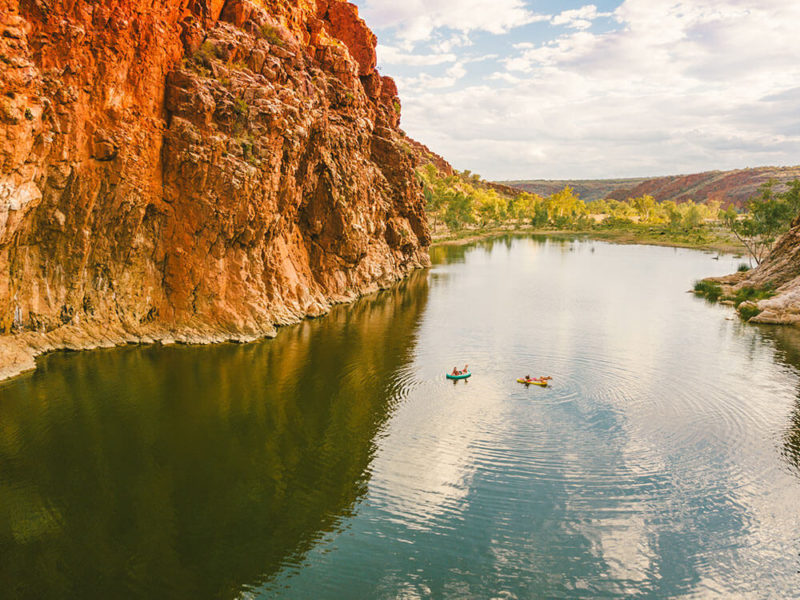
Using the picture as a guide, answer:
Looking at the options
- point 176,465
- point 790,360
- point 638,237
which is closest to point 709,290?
point 790,360

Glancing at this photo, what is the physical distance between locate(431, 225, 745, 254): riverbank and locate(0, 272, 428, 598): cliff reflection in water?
108726 mm

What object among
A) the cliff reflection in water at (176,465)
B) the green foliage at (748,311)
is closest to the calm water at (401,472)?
the cliff reflection in water at (176,465)

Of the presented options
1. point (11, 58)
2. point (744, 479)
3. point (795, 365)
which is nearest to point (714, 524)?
point (744, 479)

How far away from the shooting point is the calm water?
16.2 meters

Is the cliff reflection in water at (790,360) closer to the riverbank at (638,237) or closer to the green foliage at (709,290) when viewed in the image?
the green foliage at (709,290)

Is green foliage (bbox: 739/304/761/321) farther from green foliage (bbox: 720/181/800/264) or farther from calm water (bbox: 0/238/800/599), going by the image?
green foliage (bbox: 720/181/800/264)

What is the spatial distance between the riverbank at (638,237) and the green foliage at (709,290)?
63.5 m

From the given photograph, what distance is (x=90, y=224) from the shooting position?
33688 mm

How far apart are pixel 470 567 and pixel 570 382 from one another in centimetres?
1860

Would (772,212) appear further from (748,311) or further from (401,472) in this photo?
(401,472)

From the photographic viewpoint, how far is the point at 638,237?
16662 cm

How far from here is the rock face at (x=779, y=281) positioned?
166 feet

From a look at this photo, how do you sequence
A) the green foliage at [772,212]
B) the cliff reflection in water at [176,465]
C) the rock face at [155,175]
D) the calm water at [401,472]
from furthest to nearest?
the green foliage at [772,212] → the rock face at [155,175] → the calm water at [401,472] → the cliff reflection in water at [176,465]

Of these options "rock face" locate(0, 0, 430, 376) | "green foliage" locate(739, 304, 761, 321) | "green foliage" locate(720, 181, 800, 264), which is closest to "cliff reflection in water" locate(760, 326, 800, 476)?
"green foliage" locate(739, 304, 761, 321)
